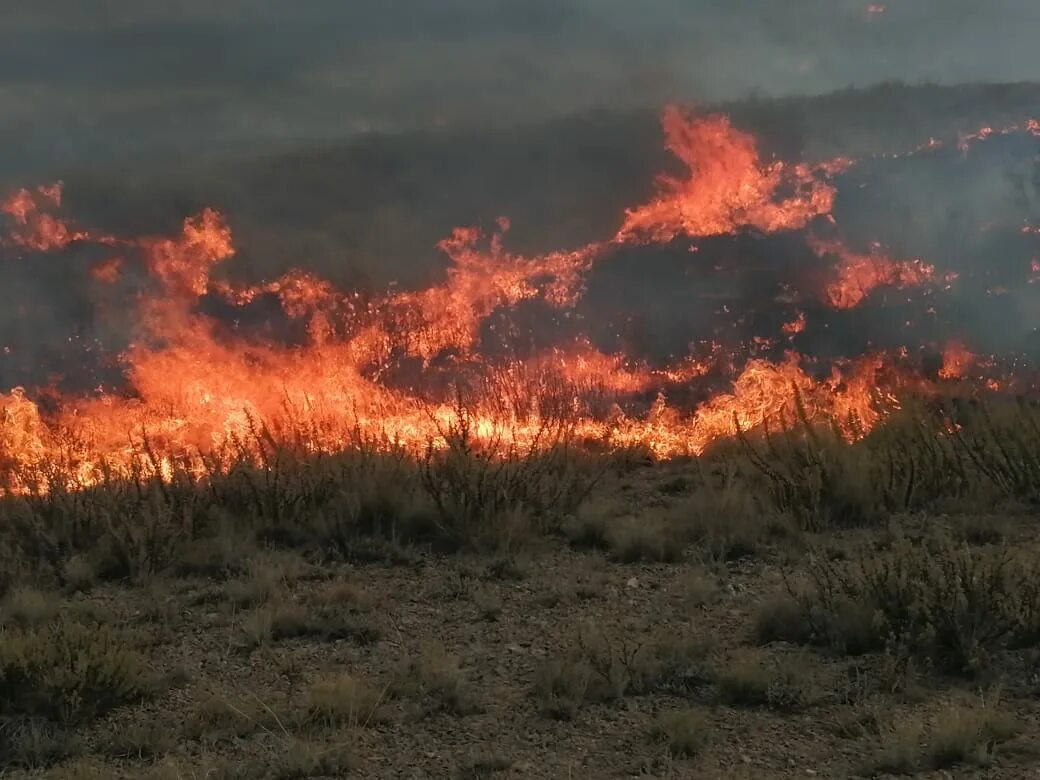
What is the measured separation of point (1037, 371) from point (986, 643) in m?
12.3

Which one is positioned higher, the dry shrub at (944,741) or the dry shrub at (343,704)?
the dry shrub at (343,704)

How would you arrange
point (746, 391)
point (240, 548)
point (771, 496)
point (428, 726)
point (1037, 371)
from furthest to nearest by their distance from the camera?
point (746, 391) < point (1037, 371) < point (771, 496) < point (240, 548) < point (428, 726)

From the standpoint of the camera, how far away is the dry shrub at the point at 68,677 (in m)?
6.44

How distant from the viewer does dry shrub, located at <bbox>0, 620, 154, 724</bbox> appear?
21.1 ft

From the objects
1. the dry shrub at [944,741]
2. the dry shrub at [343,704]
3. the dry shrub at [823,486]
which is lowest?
the dry shrub at [944,741]

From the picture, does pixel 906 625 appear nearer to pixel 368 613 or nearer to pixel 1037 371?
pixel 368 613

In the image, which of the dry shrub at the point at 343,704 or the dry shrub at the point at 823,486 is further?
the dry shrub at the point at 823,486

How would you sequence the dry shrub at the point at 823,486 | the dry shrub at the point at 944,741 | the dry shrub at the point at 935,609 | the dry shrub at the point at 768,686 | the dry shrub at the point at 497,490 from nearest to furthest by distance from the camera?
the dry shrub at the point at 944,741
the dry shrub at the point at 768,686
the dry shrub at the point at 935,609
the dry shrub at the point at 497,490
the dry shrub at the point at 823,486

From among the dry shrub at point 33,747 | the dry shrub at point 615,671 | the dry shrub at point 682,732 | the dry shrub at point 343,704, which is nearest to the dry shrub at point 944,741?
the dry shrub at point 682,732

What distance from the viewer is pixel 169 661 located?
7.49 m

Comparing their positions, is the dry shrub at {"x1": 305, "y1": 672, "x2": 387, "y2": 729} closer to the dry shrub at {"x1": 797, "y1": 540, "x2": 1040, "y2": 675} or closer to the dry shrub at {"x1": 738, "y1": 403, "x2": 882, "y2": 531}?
the dry shrub at {"x1": 797, "y1": 540, "x2": 1040, "y2": 675}

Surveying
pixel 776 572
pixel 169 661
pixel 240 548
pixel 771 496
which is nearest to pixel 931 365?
pixel 771 496

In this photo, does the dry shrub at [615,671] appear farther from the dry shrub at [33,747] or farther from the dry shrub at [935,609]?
the dry shrub at [33,747]

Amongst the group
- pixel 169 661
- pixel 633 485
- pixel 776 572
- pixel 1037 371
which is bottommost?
pixel 169 661
